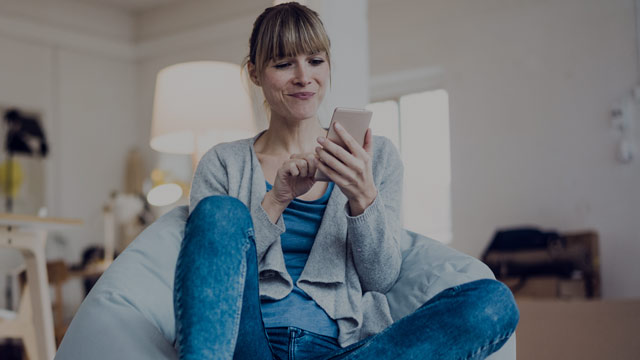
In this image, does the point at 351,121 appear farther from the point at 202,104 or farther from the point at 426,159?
the point at 426,159

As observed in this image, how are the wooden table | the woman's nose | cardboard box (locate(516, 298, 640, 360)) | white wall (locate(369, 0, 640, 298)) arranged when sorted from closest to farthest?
1. the woman's nose
2. cardboard box (locate(516, 298, 640, 360))
3. the wooden table
4. white wall (locate(369, 0, 640, 298))

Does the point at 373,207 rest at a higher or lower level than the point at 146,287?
higher

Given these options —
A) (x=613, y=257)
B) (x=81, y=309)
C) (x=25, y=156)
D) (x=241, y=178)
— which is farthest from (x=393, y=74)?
(x=81, y=309)

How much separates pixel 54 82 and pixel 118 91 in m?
0.68

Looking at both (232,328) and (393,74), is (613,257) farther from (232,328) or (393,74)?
(232,328)

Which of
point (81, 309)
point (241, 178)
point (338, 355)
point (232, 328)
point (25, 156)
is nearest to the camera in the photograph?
point (232, 328)

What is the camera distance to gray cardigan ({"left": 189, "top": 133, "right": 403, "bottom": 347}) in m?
1.38

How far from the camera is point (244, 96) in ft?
9.45

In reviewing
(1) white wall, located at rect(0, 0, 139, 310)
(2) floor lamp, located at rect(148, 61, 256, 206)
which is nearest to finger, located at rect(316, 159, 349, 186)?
(2) floor lamp, located at rect(148, 61, 256, 206)

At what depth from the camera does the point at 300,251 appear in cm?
148

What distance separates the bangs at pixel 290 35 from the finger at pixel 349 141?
258mm

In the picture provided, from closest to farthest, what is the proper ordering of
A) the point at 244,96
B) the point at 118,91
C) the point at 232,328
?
the point at 232,328
the point at 244,96
the point at 118,91

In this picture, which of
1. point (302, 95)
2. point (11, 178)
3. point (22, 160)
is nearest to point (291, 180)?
point (302, 95)

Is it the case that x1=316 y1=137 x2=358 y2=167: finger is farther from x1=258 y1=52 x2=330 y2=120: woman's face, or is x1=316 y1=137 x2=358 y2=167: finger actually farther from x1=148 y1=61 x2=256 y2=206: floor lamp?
x1=148 y1=61 x2=256 y2=206: floor lamp
